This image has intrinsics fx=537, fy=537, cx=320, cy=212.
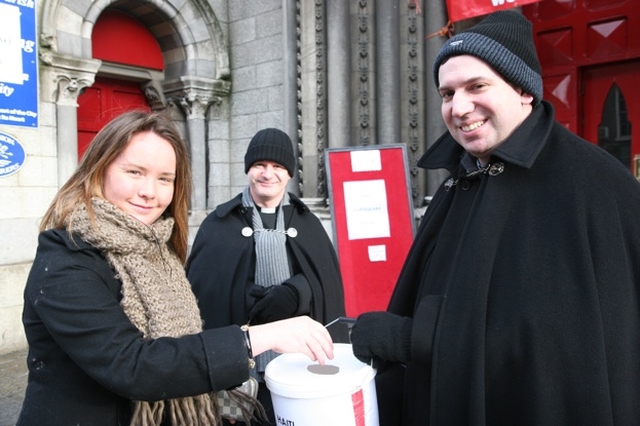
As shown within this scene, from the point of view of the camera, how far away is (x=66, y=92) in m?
5.41

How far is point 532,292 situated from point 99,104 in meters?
6.07

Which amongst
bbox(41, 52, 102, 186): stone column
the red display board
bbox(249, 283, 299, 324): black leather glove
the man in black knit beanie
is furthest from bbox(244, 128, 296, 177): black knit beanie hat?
bbox(41, 52, 102, 186): stone column

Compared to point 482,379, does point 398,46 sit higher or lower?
higher

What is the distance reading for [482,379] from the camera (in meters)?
1.31

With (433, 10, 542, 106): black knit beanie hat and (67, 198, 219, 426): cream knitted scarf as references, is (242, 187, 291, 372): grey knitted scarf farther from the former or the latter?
(433, 10, 542, 106): black knit beanie hat

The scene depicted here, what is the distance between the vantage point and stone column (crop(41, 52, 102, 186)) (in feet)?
17.4

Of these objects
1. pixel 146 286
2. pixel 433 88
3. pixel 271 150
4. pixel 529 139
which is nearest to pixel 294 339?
pixel 146 286

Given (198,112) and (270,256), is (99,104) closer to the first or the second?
(198,112)

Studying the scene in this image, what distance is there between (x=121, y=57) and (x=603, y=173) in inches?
239

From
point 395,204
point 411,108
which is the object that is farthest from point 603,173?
point 411,108

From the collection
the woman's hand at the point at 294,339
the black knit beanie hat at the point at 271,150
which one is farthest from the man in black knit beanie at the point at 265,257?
the woman's hand at the point at 294,339

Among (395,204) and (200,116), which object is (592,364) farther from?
(200,116)

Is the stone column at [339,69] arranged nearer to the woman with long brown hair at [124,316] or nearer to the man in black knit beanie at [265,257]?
the man in black knit beanie at [265,257]

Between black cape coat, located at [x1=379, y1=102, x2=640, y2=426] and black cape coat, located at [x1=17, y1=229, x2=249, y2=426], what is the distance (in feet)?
1.82
